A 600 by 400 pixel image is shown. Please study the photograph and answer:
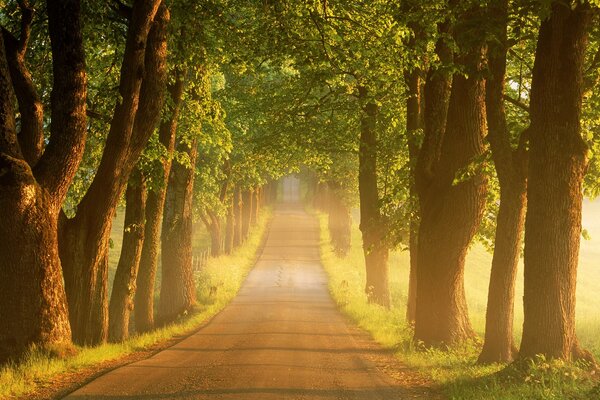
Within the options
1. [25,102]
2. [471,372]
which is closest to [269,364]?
[471,372]

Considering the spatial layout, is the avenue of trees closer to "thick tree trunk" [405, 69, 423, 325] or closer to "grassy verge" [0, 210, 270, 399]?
"thick tree trunk" [405, 69, 423, 325]

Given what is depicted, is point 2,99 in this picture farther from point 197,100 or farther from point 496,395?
point 197,100

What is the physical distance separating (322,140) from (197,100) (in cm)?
793

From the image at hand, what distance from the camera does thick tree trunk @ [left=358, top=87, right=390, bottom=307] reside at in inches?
963

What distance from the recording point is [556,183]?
35.8ft

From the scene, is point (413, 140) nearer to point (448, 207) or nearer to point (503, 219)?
point (448, 207)

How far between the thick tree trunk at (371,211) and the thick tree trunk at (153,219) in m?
6.20

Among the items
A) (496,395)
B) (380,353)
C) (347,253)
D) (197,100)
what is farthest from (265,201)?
(496,395)

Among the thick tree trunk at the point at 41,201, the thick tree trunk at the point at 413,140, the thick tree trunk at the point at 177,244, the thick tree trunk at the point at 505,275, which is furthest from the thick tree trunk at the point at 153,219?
the thick tree trunk at the point at 505,275

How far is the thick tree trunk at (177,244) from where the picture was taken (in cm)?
2464

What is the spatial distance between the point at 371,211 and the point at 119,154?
14.0 m

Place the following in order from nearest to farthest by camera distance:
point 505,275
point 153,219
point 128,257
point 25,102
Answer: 1. point 25,102
2. point 505,275
3. point 128,257
4. point 153,219

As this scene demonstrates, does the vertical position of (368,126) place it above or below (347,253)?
above

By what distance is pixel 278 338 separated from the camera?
18094 millimetres
